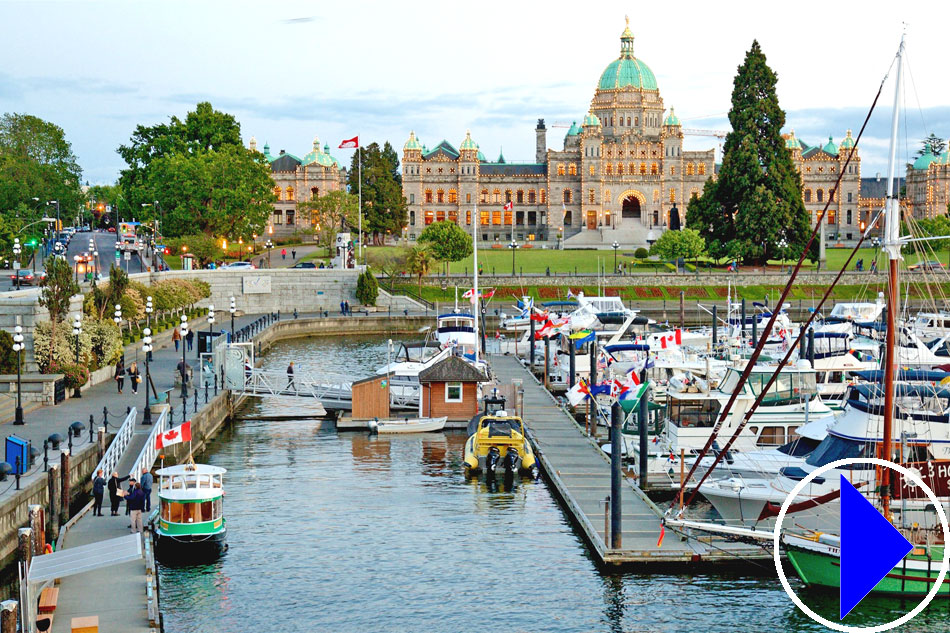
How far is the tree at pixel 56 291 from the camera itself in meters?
49.3

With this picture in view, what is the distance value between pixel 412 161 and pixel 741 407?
13555cm

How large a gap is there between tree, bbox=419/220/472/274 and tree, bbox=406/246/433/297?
4253mm

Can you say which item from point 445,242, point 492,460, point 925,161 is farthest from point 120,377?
point 925,161

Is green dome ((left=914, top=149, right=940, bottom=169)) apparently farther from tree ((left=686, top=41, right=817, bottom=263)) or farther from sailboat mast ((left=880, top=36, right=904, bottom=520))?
sailboat mast ((left=880, top=36, right=904, bottom=520))

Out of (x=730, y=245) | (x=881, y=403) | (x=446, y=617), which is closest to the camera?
(x=446, y=617)

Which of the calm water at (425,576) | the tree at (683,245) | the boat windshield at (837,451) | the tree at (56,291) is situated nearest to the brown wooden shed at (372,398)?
the calm water at (425,576)

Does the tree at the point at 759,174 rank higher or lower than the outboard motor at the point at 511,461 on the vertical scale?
higher

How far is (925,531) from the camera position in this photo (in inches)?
1089

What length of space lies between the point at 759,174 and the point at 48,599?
89548 millimetres

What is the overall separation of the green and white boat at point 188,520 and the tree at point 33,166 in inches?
3075

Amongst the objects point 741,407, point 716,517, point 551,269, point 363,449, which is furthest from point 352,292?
point 716,517

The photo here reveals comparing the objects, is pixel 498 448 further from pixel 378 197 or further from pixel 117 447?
pixel 378 197

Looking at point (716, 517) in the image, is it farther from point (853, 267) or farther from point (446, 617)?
point (853, 267)

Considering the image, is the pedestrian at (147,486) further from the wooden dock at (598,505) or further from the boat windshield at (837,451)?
the boat windshield at (837,451)
